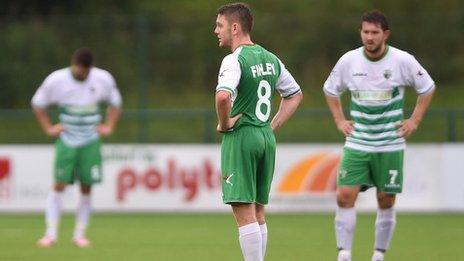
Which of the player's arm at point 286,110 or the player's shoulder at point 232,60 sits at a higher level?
the player's shoulder at point 232,60

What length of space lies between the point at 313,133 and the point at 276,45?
2085 millimetres

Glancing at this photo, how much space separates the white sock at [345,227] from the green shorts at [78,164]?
4.36 meters

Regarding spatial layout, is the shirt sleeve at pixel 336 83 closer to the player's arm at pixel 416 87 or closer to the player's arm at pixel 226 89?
the player's arm at pixel 416 87

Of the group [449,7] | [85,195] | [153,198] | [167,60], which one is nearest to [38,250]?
[85,195]

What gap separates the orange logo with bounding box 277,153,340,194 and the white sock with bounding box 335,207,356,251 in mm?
8073

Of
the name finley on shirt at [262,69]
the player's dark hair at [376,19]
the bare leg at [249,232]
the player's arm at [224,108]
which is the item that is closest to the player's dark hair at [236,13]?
the name finley on shirt at [262,69]

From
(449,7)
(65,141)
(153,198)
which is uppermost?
(449,7)

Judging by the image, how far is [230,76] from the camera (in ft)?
30.3

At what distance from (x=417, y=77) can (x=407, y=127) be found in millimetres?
455

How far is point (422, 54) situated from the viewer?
2250 centimetres

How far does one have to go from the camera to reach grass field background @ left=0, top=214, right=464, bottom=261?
41.7ft

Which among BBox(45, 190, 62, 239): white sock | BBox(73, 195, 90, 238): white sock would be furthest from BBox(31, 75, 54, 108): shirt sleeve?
BBox(73, 195, 90, 238): white sock

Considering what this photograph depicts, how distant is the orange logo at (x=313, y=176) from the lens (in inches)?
755

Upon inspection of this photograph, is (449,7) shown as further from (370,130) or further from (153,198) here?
(370,130)
